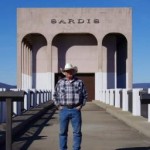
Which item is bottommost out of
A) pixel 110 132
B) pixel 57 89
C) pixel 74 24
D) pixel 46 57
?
pixel 110 132

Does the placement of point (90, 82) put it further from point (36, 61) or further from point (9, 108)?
point (9, 108)

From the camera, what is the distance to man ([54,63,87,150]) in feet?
30.0

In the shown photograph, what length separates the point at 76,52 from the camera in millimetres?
52219

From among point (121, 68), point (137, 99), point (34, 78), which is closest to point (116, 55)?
point (121, 68)

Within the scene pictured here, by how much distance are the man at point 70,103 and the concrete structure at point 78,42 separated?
39.7 m

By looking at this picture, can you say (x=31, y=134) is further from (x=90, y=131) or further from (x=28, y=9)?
(x=28, y=9)

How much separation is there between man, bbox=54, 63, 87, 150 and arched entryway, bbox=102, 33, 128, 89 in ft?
138

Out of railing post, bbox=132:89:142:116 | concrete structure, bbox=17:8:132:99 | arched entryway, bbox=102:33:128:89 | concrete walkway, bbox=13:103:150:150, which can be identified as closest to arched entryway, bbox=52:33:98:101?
concrete structure, bbox=17:8:132:99

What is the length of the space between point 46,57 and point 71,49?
278 cm

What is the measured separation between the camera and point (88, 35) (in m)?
52.3

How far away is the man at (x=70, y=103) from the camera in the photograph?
30.0ft

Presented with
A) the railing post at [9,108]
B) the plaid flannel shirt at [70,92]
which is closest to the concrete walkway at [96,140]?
the railing post at [9,108]

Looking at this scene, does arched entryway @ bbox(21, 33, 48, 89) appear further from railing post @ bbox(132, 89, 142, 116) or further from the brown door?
railing post @ bbox(132, 89, 142, 116)

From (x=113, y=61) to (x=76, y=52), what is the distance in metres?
4.08
